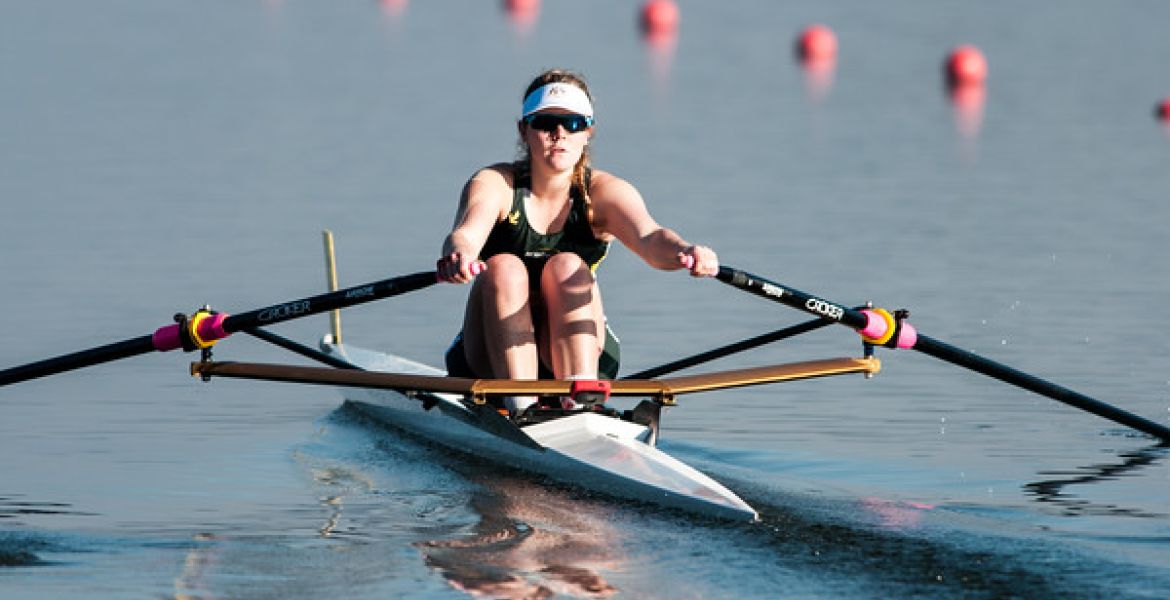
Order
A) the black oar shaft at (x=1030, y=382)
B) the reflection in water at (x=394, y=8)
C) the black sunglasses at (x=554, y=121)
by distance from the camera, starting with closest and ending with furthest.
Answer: the black sunglasses at (x=554, y=121) → the black oar shaft at (x=1030, y=382) → the reflection in water at (x=394, y=8)

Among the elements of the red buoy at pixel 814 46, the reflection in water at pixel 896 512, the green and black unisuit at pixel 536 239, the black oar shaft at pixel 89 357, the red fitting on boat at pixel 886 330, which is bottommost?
the reflection in water at pixel 896 512

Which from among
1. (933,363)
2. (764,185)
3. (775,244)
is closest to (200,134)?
(764,185)

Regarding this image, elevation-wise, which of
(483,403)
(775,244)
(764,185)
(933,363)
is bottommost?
(483,403)

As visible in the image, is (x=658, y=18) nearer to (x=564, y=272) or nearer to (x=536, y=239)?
(x=536, y=239)

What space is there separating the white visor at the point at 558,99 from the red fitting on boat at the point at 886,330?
135 centimetres

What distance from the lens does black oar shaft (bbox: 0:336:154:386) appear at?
7578 mm

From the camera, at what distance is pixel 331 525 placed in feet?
21.6

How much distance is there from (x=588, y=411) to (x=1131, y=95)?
1656 centimetres

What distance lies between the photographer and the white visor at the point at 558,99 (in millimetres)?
7402

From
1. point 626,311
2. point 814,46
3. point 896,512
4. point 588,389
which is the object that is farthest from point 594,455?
point 814,46

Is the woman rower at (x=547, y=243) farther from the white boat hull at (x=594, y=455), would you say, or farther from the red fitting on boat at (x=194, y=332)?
the red fitting on boat at (x=194, y=332)

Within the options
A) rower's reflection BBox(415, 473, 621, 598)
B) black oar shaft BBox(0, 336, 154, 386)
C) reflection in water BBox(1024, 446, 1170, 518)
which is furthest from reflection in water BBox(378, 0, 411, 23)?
rower's reflection BBox(415, 473, 621, 598)

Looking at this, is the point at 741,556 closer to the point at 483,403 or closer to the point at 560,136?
the point at 483,403

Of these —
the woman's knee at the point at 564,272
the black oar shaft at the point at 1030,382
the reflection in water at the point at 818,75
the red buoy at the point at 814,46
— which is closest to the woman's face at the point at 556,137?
the woman's knee at the point at 564,272
